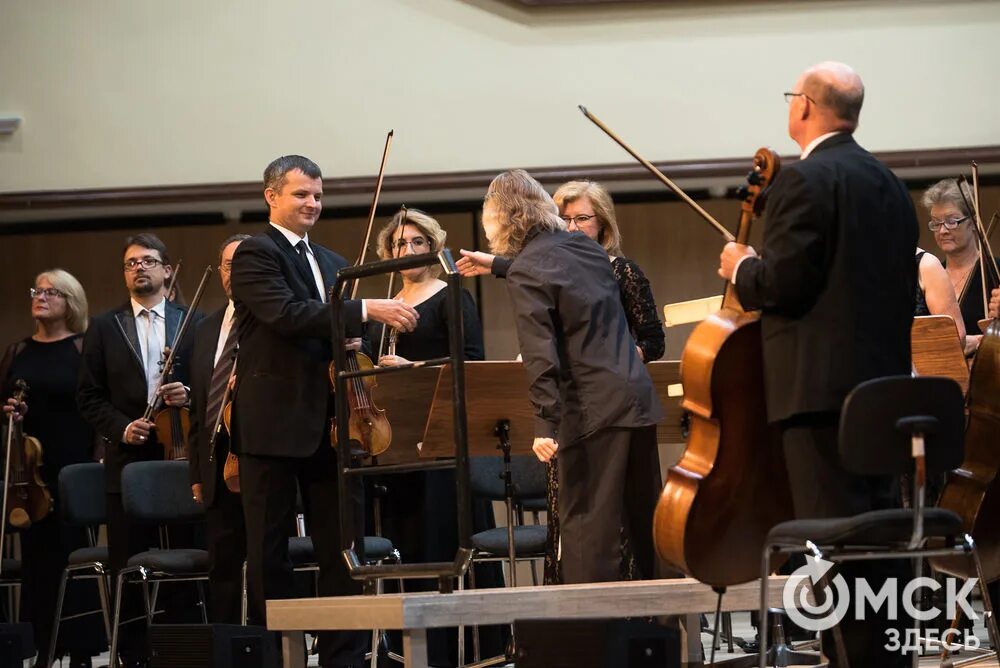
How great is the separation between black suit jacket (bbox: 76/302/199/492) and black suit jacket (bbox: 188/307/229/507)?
0.40 metres

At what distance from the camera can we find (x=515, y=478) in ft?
17.7

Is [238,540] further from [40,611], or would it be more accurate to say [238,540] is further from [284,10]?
[284,10]

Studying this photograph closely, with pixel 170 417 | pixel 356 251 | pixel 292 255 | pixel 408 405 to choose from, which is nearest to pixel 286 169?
pixel 292 255

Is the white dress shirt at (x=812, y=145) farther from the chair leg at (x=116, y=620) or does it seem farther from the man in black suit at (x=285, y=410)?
the chair leg at (x=116, y=620)

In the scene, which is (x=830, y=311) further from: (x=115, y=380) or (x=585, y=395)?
(x=115, y=380)

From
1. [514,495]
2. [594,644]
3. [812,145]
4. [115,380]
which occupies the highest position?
[812,145]

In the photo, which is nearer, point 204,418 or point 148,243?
point 204,418

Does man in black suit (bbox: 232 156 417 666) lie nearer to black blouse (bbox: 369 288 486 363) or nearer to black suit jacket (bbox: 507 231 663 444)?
black suit jacket (bbox: 507 231 663 444)

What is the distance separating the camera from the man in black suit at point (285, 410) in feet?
13.6

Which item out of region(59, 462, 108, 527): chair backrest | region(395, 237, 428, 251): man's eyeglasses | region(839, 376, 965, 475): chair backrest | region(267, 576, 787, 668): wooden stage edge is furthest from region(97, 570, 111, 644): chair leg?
region(839, 376, 965, 475): chair backrest

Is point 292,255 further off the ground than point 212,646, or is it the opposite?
point 292,255

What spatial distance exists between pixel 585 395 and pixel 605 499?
295mm

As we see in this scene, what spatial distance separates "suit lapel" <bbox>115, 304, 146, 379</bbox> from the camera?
548 centimetres

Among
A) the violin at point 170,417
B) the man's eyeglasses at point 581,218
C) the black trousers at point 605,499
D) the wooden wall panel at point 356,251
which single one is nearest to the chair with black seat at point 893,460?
the black trousers at point 605,499
